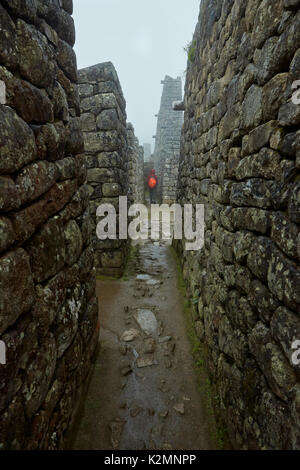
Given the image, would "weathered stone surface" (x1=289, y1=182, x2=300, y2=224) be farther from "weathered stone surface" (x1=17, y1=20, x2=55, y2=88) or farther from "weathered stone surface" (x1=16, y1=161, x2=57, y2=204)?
"weathered stone surface" (x1=17, y1=20, x2=55, y2=88)

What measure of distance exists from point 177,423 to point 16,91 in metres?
2.54

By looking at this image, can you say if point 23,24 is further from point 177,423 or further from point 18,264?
point 177,423

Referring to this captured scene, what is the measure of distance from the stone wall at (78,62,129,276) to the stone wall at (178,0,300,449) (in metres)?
2.19

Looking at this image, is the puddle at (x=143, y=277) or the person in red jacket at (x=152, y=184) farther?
the person in red jacket at (x=152, y=184)

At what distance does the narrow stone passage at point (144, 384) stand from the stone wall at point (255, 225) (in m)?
0.31

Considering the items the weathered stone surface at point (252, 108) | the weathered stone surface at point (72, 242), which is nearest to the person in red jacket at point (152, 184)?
the weathered stone surface at point (72, 242)

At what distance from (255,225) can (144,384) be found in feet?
6.19

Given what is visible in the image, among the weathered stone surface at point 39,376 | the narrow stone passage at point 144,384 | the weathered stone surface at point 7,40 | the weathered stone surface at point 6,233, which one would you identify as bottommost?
the narrow stone passage at point 144,384

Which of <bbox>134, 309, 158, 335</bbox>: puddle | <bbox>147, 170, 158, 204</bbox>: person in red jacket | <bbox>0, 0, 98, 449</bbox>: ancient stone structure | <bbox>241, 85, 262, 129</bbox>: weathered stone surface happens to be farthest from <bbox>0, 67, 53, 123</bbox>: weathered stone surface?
<bbox>147, 170, 158, 204</bbox>: person in red jacket

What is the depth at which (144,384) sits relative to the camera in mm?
2303

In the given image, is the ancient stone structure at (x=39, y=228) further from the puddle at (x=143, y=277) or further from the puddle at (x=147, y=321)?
the puddle at (x=143, y=277)

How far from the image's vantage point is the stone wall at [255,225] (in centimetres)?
106

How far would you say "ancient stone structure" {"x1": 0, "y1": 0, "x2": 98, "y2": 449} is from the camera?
1.08 metres

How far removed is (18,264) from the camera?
1149 mm
